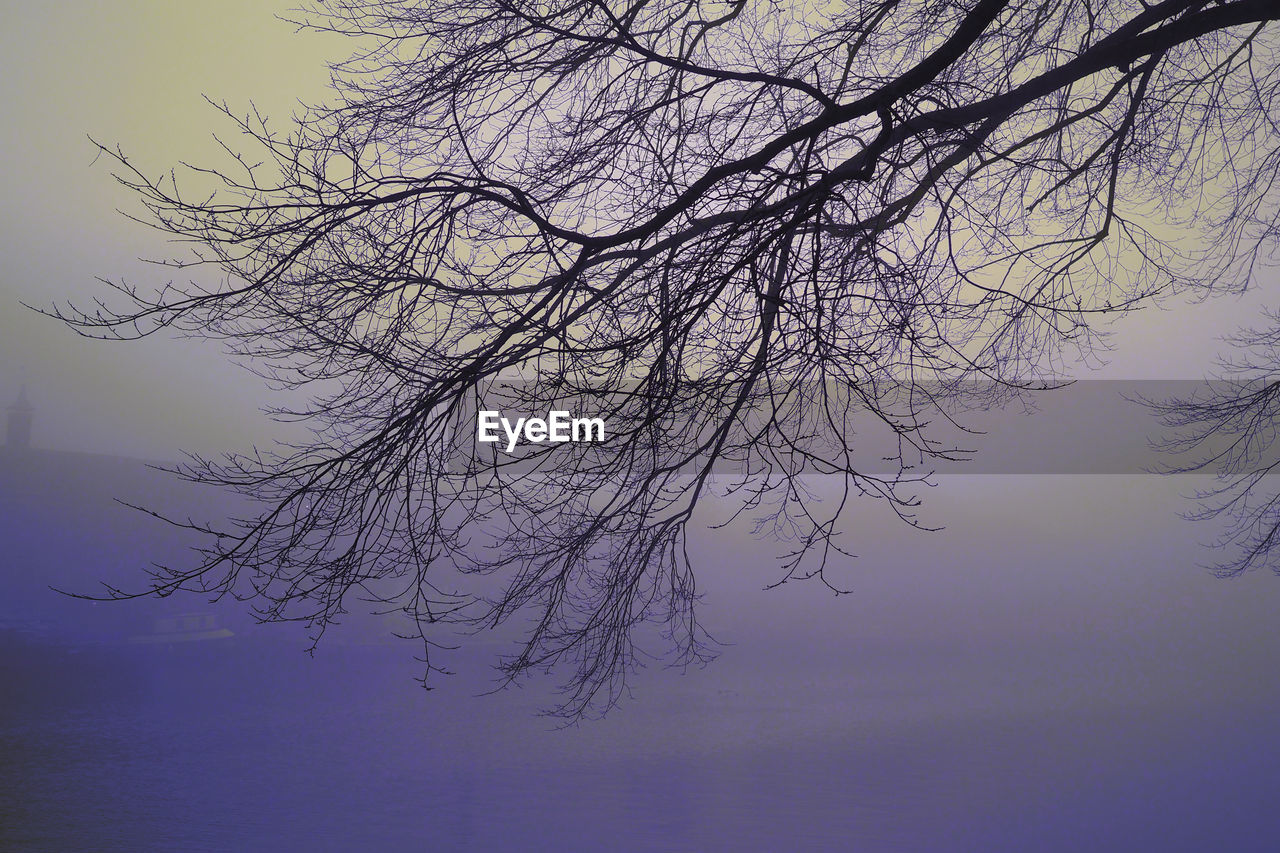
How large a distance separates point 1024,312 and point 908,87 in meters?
2.48

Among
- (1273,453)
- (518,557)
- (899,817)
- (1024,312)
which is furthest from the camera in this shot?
(899,817)

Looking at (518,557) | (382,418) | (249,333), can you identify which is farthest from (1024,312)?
(249,333)

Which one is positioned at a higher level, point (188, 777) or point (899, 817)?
point (188, 777)

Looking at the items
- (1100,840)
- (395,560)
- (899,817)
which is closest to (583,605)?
(395,560)

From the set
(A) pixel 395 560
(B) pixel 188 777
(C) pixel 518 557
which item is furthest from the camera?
(B) pixel 188 777

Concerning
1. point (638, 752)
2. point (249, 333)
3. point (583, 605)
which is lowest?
point (638, 752)

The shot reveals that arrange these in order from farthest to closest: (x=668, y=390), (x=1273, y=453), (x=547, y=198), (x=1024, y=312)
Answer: (x=1273, y=453)
(x=1024, y=312)
(x=547, y=198)
(x=668, y=390)

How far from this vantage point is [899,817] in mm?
7484

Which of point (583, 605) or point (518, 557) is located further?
point (583, 605)

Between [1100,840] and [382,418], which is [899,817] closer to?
[1100,840]

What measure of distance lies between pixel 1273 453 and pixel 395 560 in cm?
599

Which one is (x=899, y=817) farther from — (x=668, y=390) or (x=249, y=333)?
(x=249, y=333)

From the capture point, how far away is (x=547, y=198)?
12.8 feet

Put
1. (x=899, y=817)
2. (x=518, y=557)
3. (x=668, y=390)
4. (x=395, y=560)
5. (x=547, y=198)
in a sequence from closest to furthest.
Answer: (x=668, y=390) → (x=395, y=560) → (x=518, y=557) → (x=547, y=198) → (x=899, y=817)
